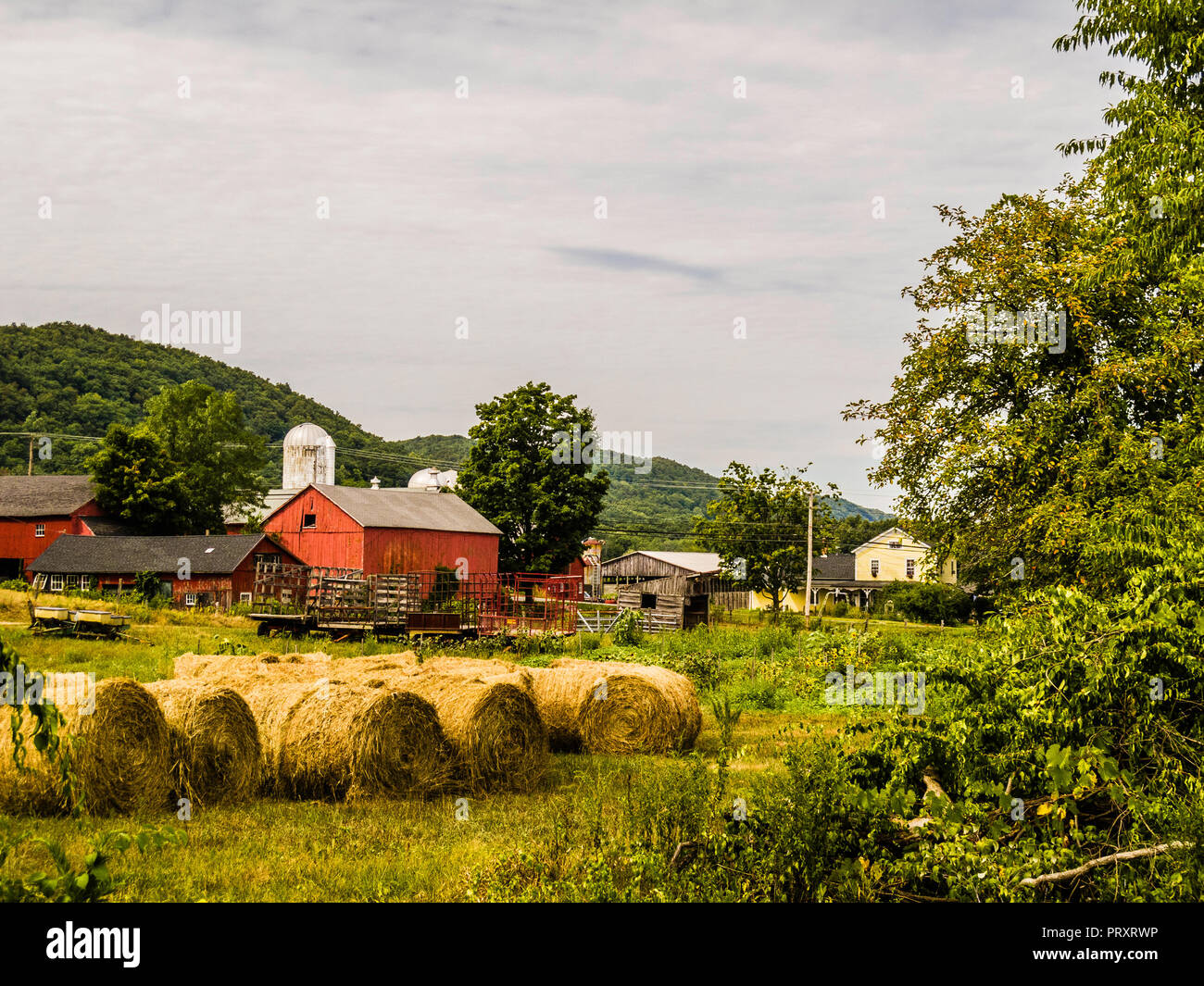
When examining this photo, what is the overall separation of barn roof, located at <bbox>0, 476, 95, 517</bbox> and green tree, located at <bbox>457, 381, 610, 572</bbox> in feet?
68.4

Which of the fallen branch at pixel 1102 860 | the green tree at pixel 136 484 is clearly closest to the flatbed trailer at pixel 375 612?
the fallen branch at pixel 1102 860

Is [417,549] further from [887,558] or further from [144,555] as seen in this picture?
[887,558]

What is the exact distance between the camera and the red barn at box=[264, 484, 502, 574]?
4309 cm

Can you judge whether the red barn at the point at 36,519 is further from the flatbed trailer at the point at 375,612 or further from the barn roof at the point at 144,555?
the flatbed trailer at the point at 375,612

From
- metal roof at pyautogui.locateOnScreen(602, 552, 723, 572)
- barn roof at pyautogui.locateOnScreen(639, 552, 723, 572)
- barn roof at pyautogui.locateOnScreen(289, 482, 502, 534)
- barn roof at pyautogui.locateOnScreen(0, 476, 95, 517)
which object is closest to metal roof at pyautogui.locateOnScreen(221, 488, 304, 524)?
barn roof at pyautogui.locateOnScreen(0, 476, 95, 517)

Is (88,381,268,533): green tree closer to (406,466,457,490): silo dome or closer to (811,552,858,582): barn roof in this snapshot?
(406,466,457,490): silo dome

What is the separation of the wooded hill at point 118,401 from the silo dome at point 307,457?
348 inches

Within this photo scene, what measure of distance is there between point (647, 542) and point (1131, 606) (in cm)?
10192

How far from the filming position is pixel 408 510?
1793 inches

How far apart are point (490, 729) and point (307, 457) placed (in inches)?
2467

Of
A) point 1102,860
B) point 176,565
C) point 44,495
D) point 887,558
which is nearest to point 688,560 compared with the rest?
point 887,558
